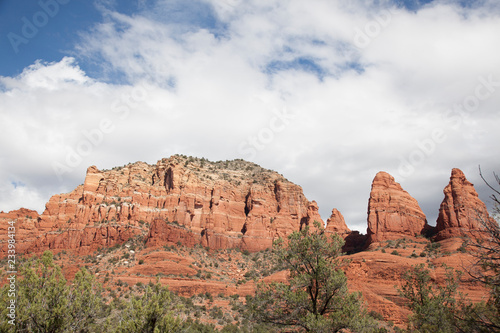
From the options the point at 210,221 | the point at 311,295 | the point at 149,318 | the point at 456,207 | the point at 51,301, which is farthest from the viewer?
the point at 210,221

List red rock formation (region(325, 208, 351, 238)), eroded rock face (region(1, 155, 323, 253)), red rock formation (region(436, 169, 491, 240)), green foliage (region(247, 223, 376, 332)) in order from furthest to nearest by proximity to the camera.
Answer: red rock formation (region(325, 208, 351, 238)) < eroded rock face (region(1, 155, 323, 253)) < red rock formation (region(436, 169, 491, 240)) < green foliage (region(247, 223, 376, 332))

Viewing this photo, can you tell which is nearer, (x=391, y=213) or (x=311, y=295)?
(x=311, y=295)

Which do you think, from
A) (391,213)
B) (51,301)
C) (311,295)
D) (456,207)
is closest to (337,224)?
(391,213)

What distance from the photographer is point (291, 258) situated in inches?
830

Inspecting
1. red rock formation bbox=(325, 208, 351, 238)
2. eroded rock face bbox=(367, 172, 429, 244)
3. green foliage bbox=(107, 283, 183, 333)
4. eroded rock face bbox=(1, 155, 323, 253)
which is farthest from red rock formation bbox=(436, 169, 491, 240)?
green foliage bbox=(107, 283, 183, 333)

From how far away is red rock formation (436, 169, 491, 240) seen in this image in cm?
6331

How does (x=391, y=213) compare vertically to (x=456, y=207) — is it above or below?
below

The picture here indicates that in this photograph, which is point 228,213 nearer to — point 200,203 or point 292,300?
point 200,203

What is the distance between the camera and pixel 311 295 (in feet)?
65.5

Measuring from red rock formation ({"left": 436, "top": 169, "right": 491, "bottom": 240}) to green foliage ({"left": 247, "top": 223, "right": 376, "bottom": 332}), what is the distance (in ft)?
169

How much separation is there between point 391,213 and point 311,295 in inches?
2299

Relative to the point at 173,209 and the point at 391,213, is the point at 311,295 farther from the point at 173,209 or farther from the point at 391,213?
the point at 173,209

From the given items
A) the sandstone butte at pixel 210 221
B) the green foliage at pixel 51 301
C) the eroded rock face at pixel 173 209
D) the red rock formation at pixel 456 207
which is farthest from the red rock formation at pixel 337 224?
the green foliage at pixel 51 301

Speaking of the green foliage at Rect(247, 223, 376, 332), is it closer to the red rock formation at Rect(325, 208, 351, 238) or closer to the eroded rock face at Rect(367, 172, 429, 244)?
the eroded rock face at Rect(367, 172, 429, 244)
